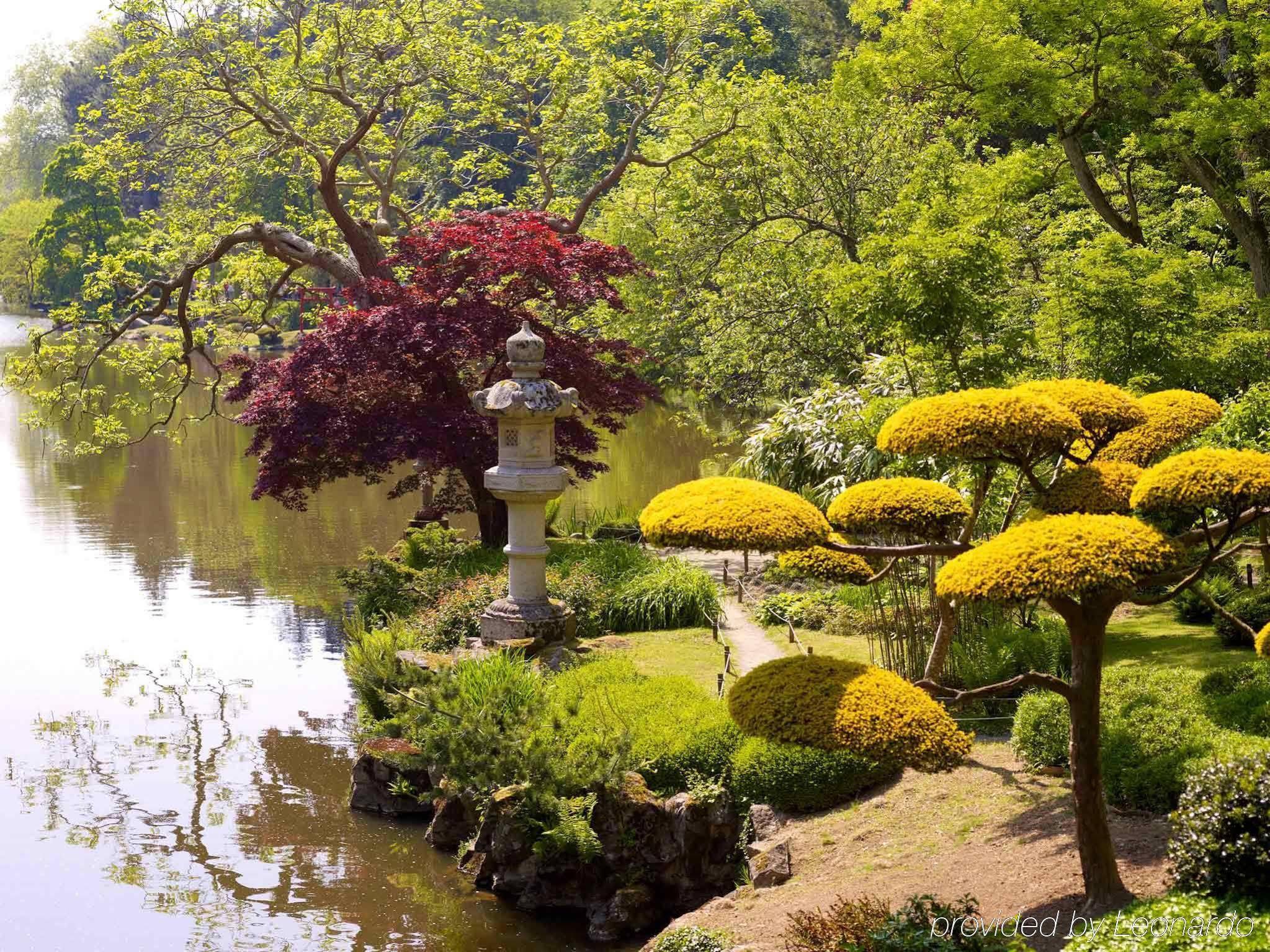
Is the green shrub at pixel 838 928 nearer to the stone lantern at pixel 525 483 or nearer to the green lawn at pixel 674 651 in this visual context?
the green lawn at pixel 674 651

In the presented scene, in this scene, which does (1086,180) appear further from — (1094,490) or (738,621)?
(1094,490)

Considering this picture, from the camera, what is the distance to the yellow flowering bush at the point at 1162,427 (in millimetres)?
8555

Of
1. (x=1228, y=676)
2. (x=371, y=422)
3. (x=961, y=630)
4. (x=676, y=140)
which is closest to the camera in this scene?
(x=1228, y=676)

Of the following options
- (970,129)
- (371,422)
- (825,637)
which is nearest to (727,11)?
(970,129)

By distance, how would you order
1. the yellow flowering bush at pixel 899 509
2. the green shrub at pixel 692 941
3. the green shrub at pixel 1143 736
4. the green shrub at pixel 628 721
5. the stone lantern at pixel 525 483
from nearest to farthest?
the yellow flowering bush at pixel 899 509 < the green shrub at pixel 692 941 < the green shrub at pixel 1143 736 < the green shrub at pixel 628 721 < the stone lantern at pixel 525 483

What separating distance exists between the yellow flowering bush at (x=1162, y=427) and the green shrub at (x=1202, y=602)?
5092 millimetres

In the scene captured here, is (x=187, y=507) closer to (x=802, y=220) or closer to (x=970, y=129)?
(x=802, y=220)

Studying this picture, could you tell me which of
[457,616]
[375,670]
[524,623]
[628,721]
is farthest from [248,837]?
[457,616]

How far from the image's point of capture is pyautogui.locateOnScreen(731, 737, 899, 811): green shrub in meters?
10.2

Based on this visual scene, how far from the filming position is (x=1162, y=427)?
8.59 metres

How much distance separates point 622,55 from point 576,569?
157 ft

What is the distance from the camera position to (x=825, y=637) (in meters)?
14.5

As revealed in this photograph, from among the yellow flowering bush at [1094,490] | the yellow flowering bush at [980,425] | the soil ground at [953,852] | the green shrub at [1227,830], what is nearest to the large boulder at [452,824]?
the soil ground at [953,852]

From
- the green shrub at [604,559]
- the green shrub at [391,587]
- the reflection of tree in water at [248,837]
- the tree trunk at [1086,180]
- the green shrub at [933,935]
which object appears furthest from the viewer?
the tree trunk at [1086,180]
